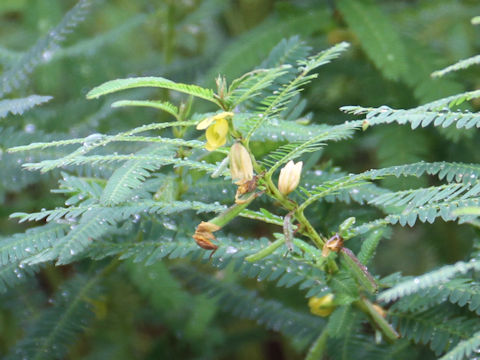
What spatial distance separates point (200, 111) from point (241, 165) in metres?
0.75

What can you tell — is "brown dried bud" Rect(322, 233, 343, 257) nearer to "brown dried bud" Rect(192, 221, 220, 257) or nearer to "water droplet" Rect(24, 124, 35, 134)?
"brown dried bud" Rect(192, 221, 220, 257)

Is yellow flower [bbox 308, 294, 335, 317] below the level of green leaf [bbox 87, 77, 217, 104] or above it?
below

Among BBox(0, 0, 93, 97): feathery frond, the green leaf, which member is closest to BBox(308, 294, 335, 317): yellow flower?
the green leaf

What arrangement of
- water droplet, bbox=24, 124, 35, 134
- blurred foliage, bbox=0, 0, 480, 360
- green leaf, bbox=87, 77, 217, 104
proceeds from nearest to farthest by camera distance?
green leaf, bbox=87, 77, 217, 104, blurred foliage, bbox=0, 0, 480, 360, water droplet, bbox=24, 124, 35, 134

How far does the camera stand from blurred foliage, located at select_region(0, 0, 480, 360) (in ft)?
3.14

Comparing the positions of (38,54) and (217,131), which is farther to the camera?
(38,54)

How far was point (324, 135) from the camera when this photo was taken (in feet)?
2.05

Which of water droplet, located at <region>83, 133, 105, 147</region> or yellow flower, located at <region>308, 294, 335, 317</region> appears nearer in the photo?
water droplet, located at <region>83, 133, 105, 147</region>

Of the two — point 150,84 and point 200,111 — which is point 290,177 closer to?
point 150,84

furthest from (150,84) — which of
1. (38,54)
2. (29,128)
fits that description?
(29,128)

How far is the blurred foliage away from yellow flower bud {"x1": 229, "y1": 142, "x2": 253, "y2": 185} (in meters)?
0.25

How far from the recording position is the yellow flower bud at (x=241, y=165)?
1.88 ft

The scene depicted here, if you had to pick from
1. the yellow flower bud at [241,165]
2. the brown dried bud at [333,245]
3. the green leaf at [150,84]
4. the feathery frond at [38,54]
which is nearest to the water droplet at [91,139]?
the green leaf at [150,84]

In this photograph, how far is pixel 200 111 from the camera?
1.30 m
